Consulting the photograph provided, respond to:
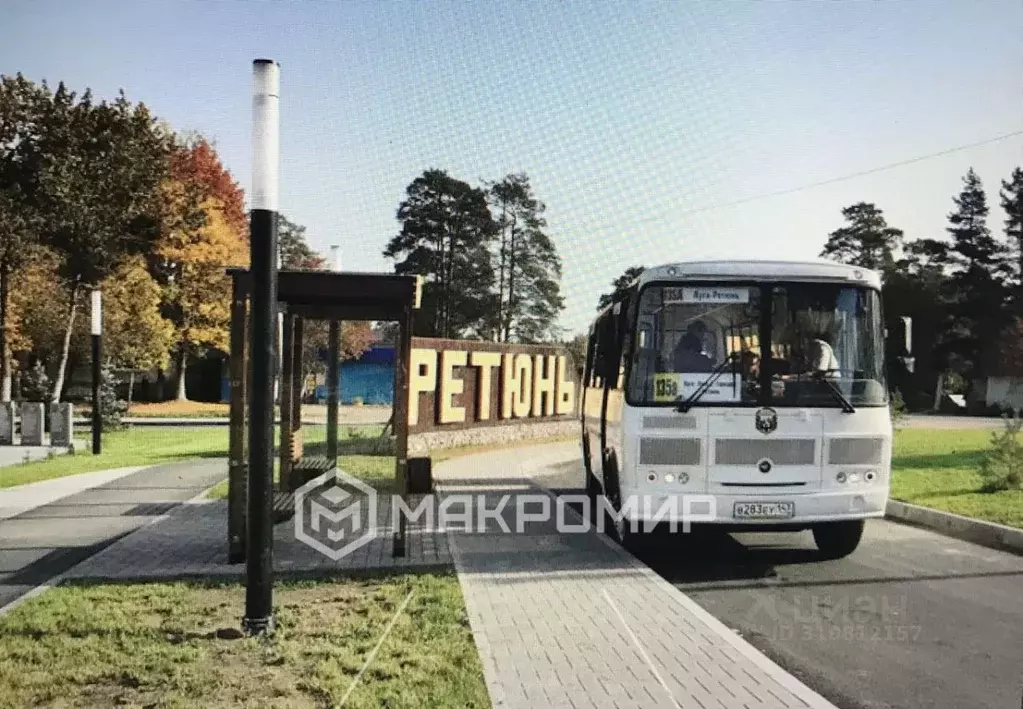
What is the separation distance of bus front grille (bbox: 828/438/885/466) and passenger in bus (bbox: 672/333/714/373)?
137cm

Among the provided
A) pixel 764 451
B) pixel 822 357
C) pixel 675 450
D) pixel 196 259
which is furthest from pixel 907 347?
pixel 196 259

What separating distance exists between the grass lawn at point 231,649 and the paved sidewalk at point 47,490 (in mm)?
6145

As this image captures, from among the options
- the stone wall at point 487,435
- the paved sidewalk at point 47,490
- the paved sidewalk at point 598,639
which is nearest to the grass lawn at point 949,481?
the paved sidewalk at point 598,639

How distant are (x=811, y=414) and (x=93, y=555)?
718 centimetres

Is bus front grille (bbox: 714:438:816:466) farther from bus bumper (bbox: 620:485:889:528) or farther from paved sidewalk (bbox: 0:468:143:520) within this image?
paved sidewalk (bbox: 0:468:143:520)

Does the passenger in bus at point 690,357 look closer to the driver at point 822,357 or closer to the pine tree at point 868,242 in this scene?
the driver at point 822,357

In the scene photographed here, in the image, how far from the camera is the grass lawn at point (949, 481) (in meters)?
12.1

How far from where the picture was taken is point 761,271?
9227 millimetres

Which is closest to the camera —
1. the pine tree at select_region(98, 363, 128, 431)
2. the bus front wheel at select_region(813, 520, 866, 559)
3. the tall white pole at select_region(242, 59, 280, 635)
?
the tall white pole at select_region(242, 59, 280, 635)

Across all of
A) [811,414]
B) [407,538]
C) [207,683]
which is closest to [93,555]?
[407,538]

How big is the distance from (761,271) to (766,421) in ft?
4.83

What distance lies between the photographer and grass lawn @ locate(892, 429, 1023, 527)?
12148mm

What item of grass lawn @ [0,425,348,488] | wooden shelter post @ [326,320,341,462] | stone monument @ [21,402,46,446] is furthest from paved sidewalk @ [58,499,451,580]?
stone monument @ [21,402,46,446]

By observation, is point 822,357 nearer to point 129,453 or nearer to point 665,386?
point 665,386
